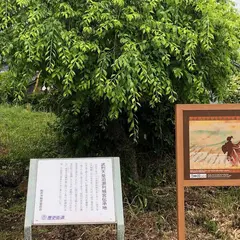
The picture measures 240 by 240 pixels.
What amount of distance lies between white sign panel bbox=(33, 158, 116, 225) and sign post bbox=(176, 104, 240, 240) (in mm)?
735

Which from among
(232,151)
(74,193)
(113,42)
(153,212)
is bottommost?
(153,212)

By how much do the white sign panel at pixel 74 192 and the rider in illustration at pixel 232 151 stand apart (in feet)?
3.71

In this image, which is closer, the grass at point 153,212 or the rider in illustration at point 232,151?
the rider in illustration at point 232,151

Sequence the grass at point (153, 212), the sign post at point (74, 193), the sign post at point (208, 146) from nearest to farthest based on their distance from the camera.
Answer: the sign post at point (74, 193) < the sign post at point (208, 146) < the grass at point (153, 212)

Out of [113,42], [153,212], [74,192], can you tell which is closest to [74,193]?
[74,192]

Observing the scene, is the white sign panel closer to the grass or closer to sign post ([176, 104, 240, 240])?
sign post ([176, 104, 240, 240])

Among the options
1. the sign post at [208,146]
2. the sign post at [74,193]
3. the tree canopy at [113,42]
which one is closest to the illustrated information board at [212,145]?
the sign post at [208,146]

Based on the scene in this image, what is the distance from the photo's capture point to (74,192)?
10.7 feet

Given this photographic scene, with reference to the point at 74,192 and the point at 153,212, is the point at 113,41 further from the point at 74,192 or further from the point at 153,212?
the point at 153,212

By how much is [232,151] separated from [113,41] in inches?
61.5

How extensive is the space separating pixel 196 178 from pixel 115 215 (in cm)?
96

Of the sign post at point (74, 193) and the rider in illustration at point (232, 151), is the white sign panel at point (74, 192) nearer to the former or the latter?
the sign post at point (74, 193)

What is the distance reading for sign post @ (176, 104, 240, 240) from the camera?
3658 millimetres

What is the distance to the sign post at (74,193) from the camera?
3.10 m
